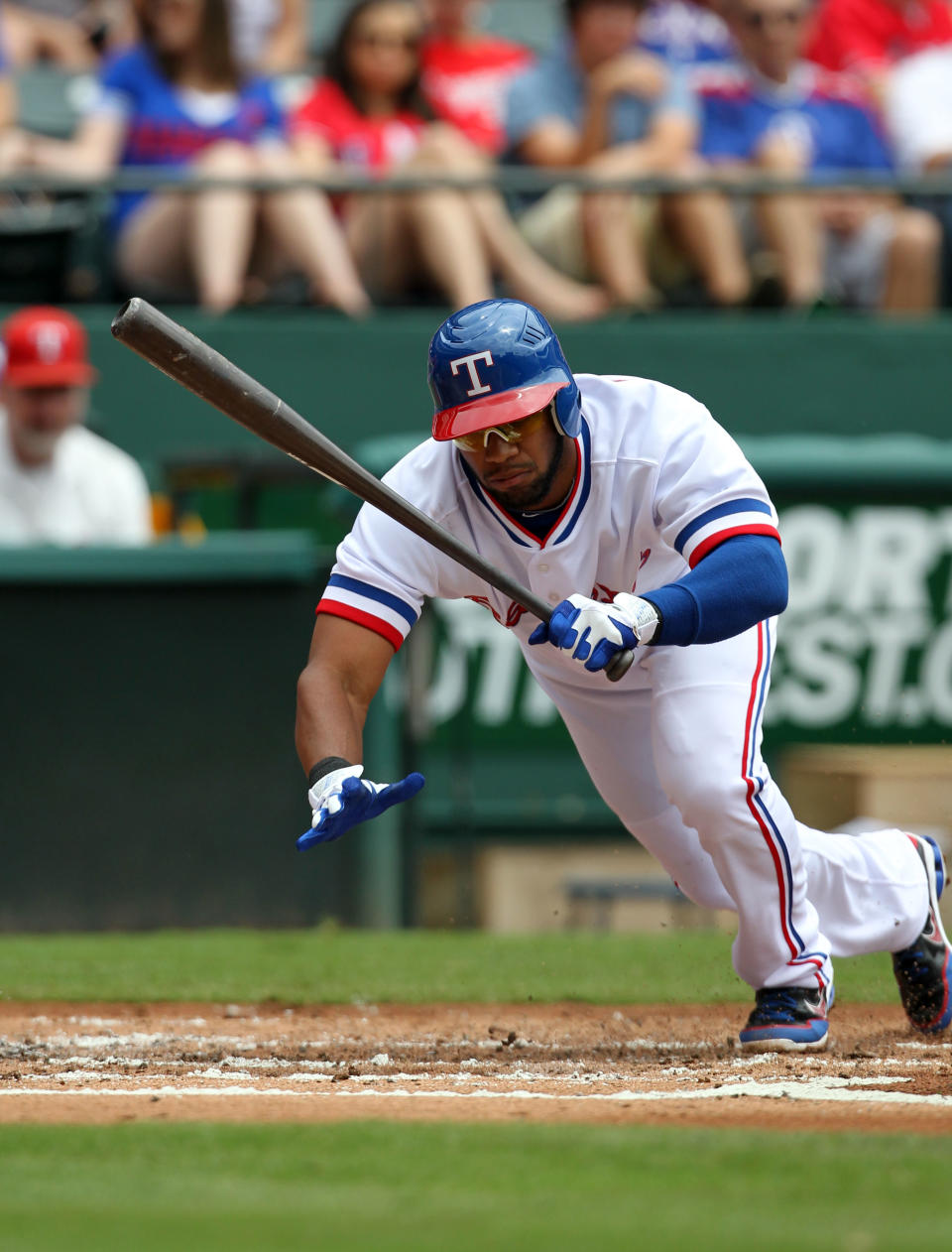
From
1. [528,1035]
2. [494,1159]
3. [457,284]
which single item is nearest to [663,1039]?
[528,1035]

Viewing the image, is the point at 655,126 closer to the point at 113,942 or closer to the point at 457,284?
the point at 457,284

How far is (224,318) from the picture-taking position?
9.33 m

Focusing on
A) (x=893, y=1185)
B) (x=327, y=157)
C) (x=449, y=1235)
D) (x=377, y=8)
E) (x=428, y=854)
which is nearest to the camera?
(x=449, y=1235)

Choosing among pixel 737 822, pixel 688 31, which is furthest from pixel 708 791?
pixel 688 31

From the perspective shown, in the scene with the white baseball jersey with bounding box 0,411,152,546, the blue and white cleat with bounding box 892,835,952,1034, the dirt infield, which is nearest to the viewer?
the dirt infield

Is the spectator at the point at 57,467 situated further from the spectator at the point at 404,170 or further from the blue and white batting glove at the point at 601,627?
the blue and white batting glove at the point at 601,627

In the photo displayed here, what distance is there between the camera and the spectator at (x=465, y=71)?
1033 cm

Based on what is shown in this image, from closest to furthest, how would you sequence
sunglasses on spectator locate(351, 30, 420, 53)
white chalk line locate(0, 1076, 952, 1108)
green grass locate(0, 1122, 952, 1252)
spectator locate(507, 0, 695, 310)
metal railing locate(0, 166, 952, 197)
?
green grass locate(0, 1122, 952, 1252) < white chalk line locate(0, 1076, 952, 1108) < metal railing locate(0, 166, 952, 197) < sunglasses on spectator locate(351, 30, 420, 53) < spectator locate(507, 0, 695, 310)

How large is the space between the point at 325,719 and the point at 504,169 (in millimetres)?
5946

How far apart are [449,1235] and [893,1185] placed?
0.70 m

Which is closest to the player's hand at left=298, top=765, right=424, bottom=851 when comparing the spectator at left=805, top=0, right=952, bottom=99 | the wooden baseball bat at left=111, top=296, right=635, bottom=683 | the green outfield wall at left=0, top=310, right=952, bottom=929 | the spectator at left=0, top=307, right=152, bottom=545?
the wooden baseball bat at left=111, top=296, right=635, bottom=683

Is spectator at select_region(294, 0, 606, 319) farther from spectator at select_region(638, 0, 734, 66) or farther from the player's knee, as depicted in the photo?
the player's knee

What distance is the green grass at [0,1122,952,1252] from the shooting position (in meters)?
2.57

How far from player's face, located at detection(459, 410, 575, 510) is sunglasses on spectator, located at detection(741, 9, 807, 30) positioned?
5.96m
